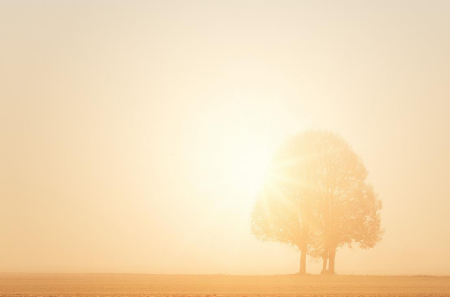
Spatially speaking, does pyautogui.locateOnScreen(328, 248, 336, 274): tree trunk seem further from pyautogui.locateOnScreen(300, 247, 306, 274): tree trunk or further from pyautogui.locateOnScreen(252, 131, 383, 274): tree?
pyautogui.locateOnScreen(300, 247, 306, 274): tree trunk

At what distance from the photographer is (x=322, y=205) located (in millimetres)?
66438

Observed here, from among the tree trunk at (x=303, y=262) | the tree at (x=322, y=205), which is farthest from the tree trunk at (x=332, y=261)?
the tree trunk at (x=303, y=262)

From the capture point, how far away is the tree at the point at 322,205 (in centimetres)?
6569

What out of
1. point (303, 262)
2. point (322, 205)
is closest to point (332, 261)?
point (303, 262)

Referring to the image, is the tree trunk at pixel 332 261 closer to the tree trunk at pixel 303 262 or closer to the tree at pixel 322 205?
the tree at pixel 322 205

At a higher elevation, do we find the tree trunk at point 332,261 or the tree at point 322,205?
the tree at point 322,205

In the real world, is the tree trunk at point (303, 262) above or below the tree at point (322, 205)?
below

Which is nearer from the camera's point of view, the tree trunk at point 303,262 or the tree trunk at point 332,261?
the tree trunk at point 303,262

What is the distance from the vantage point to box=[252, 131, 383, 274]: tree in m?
65.7

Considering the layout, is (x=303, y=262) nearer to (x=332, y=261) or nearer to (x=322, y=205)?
(x=332, y=261)

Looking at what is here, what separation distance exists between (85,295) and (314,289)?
1734 cm

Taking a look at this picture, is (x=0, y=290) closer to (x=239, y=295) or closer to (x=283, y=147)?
(x=239, y=295)

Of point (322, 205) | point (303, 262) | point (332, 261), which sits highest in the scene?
point (322, 205)

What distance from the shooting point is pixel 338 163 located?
67.2 m
